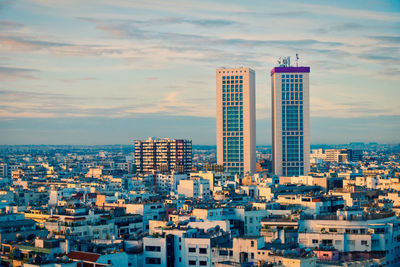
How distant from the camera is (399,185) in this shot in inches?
3418

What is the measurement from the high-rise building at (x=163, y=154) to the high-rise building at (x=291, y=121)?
806 inches

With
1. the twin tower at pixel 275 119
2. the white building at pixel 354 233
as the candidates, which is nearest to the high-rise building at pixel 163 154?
the twin tower at pixel 275 119

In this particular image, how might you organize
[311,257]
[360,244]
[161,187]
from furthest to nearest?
[161,187] → [360,244] → [311,257]

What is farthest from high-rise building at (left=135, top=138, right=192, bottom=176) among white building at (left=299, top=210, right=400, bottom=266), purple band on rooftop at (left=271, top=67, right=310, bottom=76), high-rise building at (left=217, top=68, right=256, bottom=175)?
white building at (left=299, top=210, right=400, bottom=266)

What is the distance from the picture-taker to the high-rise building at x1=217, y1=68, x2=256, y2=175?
15000 centimetres

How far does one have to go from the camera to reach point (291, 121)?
153625mm

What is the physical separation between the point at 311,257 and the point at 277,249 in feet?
16.5

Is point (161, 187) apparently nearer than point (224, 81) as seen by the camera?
Yes

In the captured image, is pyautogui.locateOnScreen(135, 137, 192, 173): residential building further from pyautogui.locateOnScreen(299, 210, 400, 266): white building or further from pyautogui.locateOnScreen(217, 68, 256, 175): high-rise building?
pyautogui.locateOnScreen(299, 210, 400, 266): white building

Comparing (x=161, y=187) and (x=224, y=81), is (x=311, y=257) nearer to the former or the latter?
(x=161, y=187)

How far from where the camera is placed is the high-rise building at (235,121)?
150000mm

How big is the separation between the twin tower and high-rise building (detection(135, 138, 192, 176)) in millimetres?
11249

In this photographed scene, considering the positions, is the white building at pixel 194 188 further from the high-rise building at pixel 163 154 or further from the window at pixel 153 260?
the window at pixel 153 260

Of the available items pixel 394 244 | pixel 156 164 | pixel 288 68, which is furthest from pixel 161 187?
pixel 394 244
